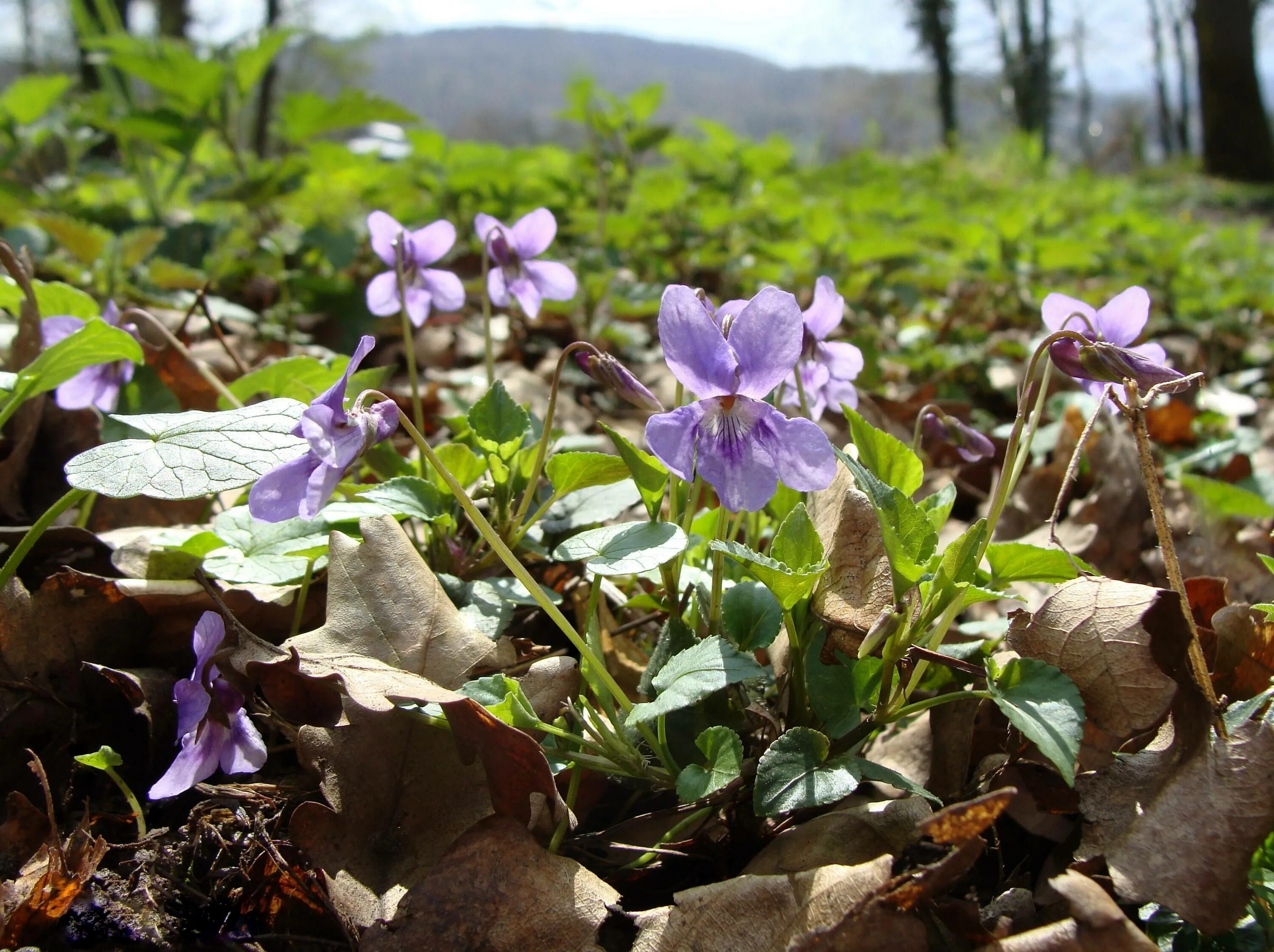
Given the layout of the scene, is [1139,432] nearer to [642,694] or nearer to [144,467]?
[642,694]

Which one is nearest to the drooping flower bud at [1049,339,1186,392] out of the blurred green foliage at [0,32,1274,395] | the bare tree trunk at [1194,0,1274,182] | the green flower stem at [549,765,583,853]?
the green flower stem at [549,765,583,853]

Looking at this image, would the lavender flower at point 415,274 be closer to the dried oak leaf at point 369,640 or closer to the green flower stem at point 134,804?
the dried oak leaf at point 369,640

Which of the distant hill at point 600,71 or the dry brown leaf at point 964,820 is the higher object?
the distant hill at point 600,71

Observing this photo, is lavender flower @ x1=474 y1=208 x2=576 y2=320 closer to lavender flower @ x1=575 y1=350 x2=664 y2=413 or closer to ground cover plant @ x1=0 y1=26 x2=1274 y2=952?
ground cover plant @ x1=0 y1=26 x2=1274 y2=952

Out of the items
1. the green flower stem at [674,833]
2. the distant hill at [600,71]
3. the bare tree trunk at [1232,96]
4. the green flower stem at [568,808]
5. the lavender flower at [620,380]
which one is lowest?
the green flower stem at [674,833]

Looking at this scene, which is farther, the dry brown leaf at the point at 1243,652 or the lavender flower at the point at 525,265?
the lavender flower at the point at 525,265

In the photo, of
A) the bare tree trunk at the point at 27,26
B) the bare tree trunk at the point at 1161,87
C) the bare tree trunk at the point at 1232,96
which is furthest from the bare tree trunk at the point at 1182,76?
the bare tree trunk at the point at 27,26
